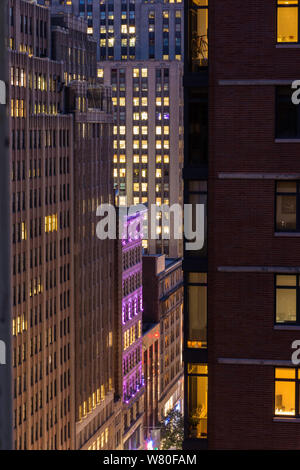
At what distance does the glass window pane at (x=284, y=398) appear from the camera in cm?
2367

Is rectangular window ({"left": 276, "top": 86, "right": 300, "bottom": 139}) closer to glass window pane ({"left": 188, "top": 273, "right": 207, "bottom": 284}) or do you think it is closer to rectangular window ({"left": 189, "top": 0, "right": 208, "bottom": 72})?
rectangular window ({"left": 189, "top": 0, "right": 208, "bottom": 72})

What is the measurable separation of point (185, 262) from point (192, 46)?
526 cm

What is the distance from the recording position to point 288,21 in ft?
78.5

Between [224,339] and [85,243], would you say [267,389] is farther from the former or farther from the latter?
[85,243]

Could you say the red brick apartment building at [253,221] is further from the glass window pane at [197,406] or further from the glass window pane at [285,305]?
the glass window pane at [197,406]

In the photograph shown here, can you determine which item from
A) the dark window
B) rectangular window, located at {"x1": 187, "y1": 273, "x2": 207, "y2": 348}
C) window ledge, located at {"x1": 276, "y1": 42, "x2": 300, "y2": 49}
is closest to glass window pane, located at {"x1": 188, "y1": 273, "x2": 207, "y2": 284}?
rectangular window, located at {"x1": 187, "y1": 273, "x2": 207, "y2": 348}

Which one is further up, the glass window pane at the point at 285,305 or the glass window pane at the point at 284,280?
the glass window pane at the point at 284,280

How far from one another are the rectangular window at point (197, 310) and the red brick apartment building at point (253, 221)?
0.44 meters

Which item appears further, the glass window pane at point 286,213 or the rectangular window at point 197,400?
the rectangular window at point 197,400

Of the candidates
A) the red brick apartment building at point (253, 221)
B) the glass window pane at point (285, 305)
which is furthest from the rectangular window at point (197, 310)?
the glass window pane at point (285, 305)

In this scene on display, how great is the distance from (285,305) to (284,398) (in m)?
2.16

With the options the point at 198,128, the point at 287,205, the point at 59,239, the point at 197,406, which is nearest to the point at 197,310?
the point at 197,406

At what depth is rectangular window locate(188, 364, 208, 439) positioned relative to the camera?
24484 mm

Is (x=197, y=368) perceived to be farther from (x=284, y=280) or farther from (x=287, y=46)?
(x=287, y=46)
